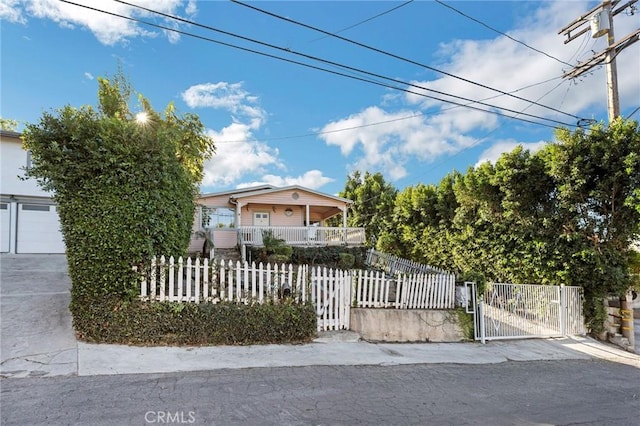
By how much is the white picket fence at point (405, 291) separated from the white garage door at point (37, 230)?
563 inches

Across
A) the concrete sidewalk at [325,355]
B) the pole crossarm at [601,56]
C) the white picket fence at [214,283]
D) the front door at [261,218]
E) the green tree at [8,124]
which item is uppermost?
the green tree at [8,124]

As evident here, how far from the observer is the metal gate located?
830 cm

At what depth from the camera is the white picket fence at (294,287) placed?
19.3ft

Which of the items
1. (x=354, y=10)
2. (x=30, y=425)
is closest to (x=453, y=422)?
(x=30, y=425)

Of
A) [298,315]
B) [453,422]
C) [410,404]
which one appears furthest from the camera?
[298,315]

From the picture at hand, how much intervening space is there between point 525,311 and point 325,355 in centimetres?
640

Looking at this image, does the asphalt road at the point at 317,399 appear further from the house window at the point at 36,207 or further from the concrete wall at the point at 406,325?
the house window at the point at 36,207

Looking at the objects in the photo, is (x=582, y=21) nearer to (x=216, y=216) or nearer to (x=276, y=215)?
(x=276, y=215)

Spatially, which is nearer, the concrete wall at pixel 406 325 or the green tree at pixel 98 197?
the green tree at pixel 98 197

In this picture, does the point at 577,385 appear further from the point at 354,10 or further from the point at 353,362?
the point at 354,10

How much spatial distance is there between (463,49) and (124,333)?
33.0 ft

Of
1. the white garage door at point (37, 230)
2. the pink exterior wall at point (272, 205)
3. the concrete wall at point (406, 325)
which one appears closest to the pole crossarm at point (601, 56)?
the concrete wall at point (406, 325)

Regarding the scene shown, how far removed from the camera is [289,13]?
22.3 ft

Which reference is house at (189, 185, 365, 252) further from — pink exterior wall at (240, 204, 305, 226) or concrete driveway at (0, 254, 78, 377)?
concrete driveway at (0, 254, 78, 377)
